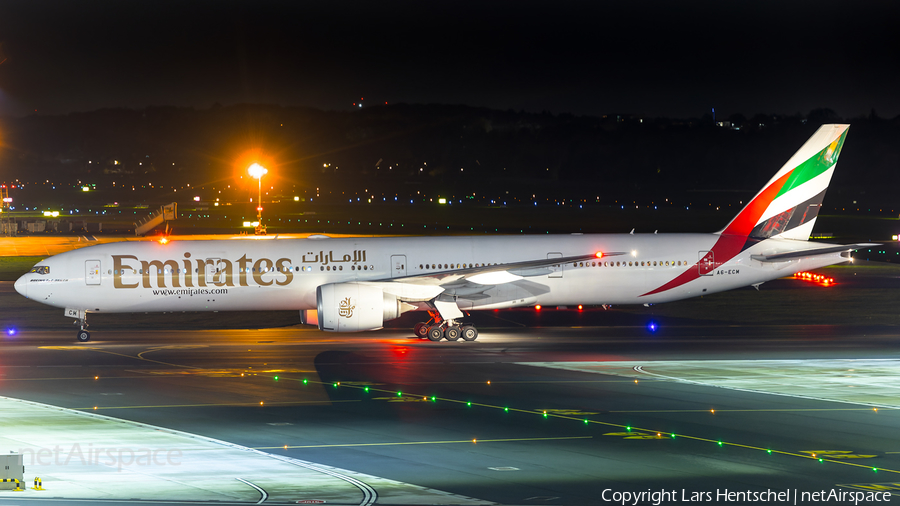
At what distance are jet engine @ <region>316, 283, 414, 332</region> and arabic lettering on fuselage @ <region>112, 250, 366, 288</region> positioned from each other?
3.40 meters

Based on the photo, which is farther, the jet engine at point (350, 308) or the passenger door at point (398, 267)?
the passenger door at point (398, 267)

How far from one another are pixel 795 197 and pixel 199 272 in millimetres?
23175

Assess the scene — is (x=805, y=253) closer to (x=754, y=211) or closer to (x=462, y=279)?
(x=754, y=211)

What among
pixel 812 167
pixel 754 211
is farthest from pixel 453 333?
pixel 812 167

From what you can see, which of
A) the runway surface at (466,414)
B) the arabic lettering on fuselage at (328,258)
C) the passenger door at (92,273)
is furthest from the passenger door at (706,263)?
the passenger door at (92,273)

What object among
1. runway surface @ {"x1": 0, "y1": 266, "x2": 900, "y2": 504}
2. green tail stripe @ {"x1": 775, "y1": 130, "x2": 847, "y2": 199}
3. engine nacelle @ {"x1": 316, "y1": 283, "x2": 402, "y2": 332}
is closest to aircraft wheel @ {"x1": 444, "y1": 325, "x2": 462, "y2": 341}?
runway surface @ {"x1": 0, "y1": 266, "x2": 900, "y2": 504}

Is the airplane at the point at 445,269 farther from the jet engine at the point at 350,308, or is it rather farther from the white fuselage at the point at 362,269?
the jet engine at the point at 350,308

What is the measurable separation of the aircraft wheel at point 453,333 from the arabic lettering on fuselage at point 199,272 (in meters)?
6.28

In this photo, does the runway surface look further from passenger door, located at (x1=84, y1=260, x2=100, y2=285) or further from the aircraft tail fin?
the aircraft tail fin

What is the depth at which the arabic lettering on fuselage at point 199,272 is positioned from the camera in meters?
33.5

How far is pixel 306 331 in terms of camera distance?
3534 centimetres

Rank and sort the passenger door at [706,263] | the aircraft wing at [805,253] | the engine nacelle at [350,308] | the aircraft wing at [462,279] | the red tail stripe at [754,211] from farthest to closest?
the red tail stripe at [754,211], the passenger door at [706,263], the aircraft wing at [805,253], the aircraft wing at [462,279], the engine nacelle at [350,308]

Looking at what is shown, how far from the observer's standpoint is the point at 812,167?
118 feet

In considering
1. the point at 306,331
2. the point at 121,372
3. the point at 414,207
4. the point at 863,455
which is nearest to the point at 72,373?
the point at 121,372
